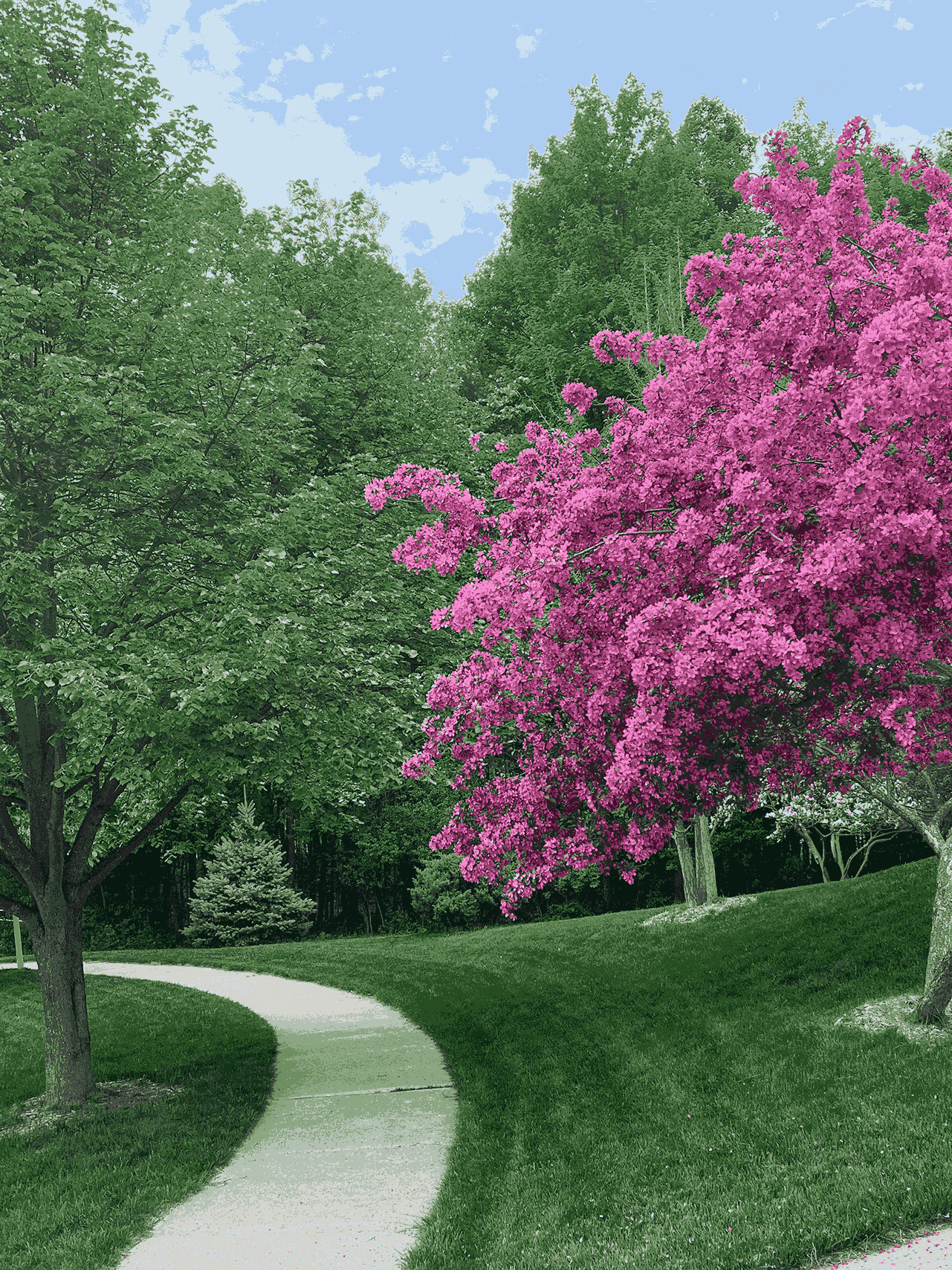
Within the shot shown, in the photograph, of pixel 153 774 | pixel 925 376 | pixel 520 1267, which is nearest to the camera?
pixel 520 1267

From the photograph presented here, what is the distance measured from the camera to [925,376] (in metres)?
5.31

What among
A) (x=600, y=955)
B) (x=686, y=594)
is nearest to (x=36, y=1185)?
(x=686, y=594)

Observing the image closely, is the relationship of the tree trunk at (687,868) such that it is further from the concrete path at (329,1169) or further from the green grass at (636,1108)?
the concrete path at (329,1169)

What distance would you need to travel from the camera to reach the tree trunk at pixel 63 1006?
8.88m

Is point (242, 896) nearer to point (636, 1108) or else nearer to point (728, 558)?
point (636, 1108)

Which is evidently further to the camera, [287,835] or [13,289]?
[287,835]

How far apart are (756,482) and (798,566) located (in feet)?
1.99

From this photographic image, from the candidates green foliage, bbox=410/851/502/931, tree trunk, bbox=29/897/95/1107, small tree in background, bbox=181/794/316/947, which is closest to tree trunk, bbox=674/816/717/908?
green foliage, bbox=410/851/502/931

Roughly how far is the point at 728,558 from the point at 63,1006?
7436mm

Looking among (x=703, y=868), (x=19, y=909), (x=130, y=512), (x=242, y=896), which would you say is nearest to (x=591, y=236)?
(x=703, y=868)

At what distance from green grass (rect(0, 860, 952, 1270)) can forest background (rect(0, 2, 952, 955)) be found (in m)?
2.24

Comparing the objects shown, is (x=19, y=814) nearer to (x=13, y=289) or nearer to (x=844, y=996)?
(x=13, y=289)

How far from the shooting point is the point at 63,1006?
29.3ft

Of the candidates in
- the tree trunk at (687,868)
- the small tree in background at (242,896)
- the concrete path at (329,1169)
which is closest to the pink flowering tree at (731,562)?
the concrete path at (329,1169)
